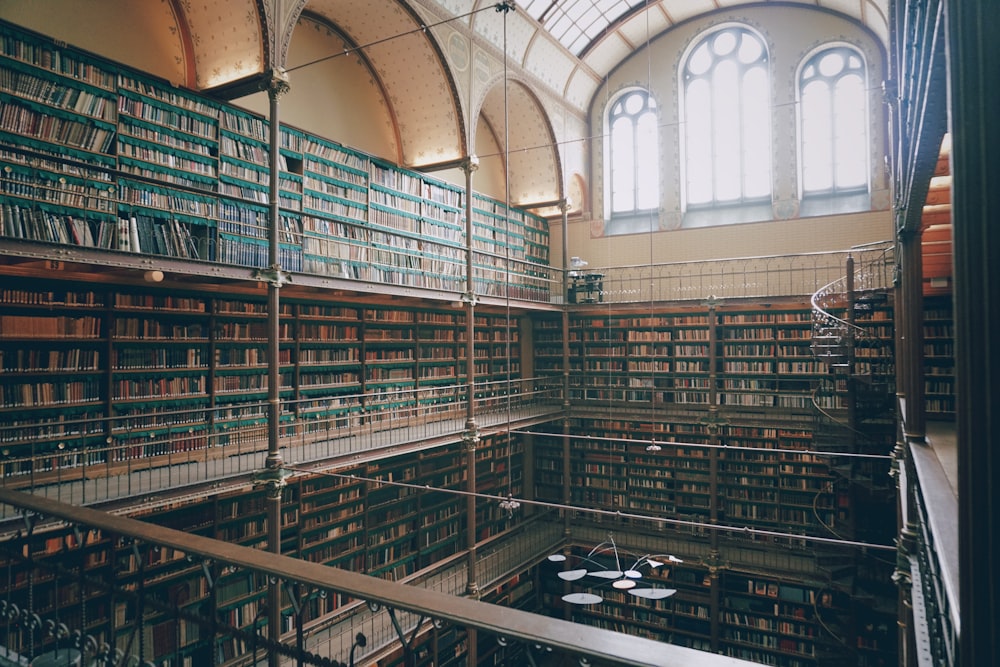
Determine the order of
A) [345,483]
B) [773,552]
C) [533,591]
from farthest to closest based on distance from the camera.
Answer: [533,591] < [773,552] < [345,483]

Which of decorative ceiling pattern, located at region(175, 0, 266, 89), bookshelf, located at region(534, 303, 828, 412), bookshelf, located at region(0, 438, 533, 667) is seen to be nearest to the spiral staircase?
bookshelf, located at region(534, 303, 828, 412)

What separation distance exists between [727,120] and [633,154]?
69.7 inches

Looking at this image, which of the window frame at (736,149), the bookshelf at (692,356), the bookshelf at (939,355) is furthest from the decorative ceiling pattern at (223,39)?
the bookshelf at (939,355)

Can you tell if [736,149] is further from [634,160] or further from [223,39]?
[223,39]

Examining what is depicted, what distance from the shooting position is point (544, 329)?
1176cm

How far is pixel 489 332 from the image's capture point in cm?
1079

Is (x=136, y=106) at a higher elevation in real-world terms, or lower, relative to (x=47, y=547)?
higher

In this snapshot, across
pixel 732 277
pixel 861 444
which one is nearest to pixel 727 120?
pixel 732 277

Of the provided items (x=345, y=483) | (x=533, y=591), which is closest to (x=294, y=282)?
(x=345, y=483)

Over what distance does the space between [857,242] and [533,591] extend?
7.72m

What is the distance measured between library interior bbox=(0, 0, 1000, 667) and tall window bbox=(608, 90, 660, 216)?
0.21 ft

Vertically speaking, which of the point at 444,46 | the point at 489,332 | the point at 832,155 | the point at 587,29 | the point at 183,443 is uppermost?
the point at 587,29

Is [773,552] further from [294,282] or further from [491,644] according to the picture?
[294,282]

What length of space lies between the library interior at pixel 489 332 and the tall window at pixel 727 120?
0.07 meters
